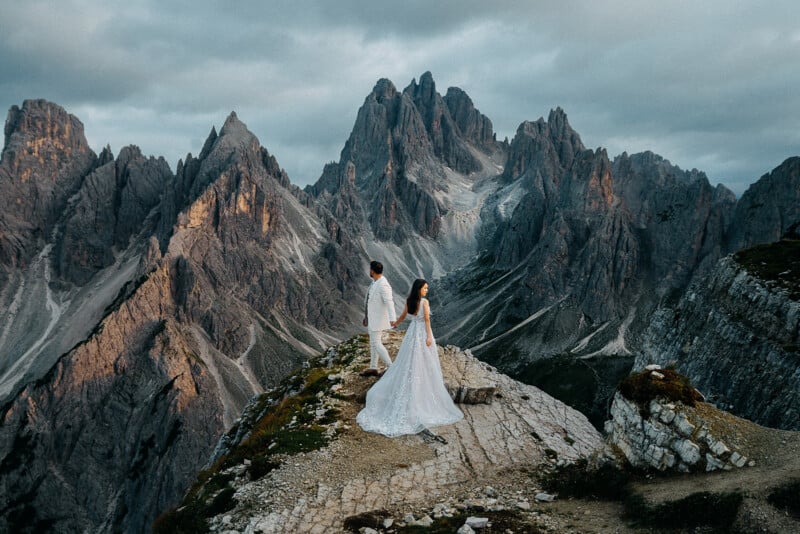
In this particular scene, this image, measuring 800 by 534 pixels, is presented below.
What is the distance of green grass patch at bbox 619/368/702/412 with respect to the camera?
14.7 meters

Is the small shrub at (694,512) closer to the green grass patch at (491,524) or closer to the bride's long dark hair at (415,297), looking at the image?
the green grass patch at (491,524)

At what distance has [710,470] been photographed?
12883mm

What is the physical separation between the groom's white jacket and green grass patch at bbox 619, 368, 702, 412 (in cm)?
939

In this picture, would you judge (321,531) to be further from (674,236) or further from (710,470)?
(674,236)

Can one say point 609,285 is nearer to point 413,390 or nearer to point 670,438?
point 413,390

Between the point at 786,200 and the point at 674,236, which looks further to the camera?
the point at 674,236

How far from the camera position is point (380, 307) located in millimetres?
21641

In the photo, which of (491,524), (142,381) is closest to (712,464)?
(491,524)

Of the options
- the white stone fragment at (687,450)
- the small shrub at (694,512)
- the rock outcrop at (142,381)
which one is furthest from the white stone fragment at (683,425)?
the rock outcrop at (142,381)

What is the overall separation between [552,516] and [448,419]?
737cm

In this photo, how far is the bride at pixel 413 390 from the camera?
18953mm

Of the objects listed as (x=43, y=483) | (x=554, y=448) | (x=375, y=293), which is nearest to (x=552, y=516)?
(x=554, y=448)

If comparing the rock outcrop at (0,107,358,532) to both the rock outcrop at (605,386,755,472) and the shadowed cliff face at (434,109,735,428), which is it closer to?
the shadowed cliff face at (434,109,735,428)

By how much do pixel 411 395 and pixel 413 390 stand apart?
0.22 meters
